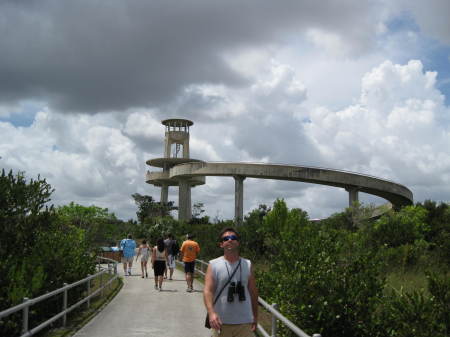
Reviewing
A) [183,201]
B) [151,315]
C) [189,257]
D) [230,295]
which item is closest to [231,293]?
[230,295]

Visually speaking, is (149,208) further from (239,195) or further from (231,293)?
(231,293)

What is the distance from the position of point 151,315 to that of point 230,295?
6.99 m

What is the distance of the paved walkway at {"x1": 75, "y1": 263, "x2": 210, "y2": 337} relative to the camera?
9602mm

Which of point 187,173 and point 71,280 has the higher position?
point 187,173

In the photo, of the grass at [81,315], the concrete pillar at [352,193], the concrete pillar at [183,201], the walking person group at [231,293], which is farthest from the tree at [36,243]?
the concrete pillar at [183,201]

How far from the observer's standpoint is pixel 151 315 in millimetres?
11422

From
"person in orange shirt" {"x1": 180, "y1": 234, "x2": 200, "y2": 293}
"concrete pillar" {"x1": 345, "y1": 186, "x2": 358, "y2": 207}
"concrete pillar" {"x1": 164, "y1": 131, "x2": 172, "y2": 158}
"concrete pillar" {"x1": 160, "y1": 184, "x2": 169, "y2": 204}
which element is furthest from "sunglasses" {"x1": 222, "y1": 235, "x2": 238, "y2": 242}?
"concrete pillar" {"x1": 160, "y1": 184, "x2": 169, "y2": 204}

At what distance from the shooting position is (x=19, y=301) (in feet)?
26.5

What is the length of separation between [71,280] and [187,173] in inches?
1918

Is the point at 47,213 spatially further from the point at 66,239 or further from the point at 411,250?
the point at 411,250

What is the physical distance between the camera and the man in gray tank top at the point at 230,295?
4965 mm

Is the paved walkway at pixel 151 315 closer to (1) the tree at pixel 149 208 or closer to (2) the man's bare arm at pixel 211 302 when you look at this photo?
(2) the man's bare arm at pixel 211 302

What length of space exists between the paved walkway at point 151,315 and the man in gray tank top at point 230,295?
466 cm

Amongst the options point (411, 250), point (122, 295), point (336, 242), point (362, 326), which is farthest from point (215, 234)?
point (362, 326)
